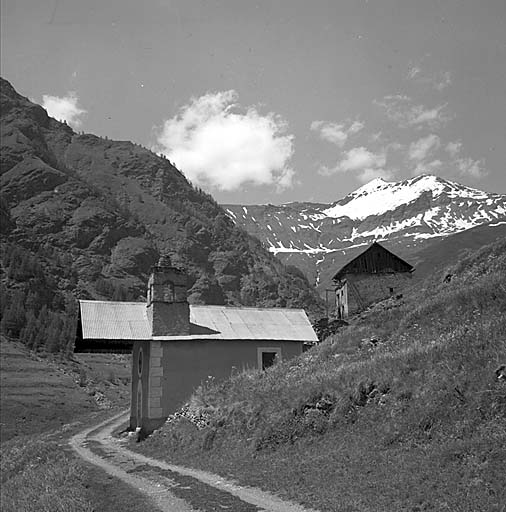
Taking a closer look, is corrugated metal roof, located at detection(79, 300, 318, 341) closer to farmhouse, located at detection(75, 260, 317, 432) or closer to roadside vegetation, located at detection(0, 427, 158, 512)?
farmhouse, located at detection(75, 260, 317, 432)

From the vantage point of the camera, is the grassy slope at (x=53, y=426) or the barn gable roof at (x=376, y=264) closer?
the grassy slope at (x=53, y=426)

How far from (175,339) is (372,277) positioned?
51594 mm

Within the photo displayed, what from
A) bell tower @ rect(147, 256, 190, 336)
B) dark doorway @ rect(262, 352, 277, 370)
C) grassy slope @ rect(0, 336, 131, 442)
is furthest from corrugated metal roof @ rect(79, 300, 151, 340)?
grassy slope @ rect(0, 336, 131, 442)

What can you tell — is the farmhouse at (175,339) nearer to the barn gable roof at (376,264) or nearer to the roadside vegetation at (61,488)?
the roadside vegetation at (61,488)

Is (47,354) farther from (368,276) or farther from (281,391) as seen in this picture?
(281,391)

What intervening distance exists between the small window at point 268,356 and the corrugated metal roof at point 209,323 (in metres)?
0.64

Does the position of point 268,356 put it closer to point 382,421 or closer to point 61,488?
point 61,488

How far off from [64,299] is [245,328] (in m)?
158

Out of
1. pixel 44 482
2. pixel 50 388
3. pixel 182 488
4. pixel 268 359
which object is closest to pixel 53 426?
pixel 50 388

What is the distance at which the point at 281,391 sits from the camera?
20891 mm

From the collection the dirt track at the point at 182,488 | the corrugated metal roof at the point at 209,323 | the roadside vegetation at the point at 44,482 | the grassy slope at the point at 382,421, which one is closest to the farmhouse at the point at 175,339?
the corrugated metal roof at the point at 209,323

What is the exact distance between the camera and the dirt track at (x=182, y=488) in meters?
13.2

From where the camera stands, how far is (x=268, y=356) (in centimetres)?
3334

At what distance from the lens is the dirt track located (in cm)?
1319
